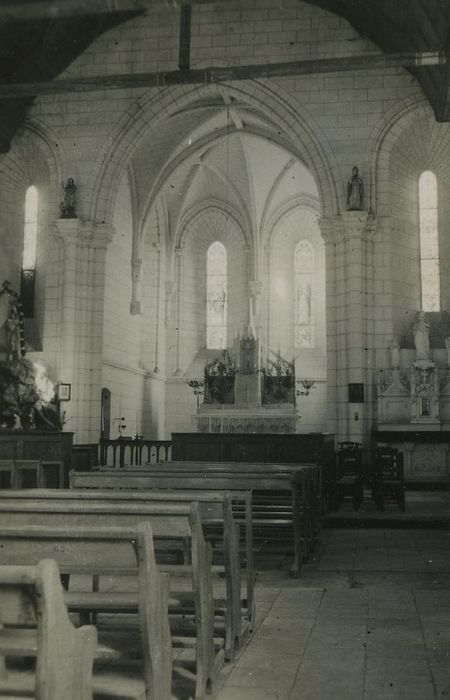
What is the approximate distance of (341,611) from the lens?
4.96m

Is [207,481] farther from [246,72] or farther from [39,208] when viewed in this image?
[39,208]

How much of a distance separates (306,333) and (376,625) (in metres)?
19.8

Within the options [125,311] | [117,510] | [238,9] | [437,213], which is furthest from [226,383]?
[117,510]

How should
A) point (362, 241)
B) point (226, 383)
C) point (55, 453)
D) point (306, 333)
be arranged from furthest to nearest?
point (306, 333) < point (226, 383) < point (362, 241) < point (55, 453)

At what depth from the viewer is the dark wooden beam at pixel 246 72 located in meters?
11.1

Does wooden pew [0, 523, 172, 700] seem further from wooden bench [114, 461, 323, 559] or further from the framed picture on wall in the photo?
the framed picture on wall

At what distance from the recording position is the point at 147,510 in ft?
11.1

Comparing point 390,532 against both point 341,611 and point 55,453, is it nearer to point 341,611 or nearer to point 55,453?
point 341,611

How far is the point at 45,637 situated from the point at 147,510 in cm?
142

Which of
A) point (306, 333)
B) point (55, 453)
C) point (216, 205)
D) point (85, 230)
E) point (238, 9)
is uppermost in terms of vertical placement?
point (238, 9)

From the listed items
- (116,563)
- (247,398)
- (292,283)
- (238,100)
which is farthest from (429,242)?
(116,563)

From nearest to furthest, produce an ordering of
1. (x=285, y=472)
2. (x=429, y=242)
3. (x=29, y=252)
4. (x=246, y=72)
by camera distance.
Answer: (x=285, y=472) < (x=246, y=72) < (x=429, y=242) < (x=29, y=252)

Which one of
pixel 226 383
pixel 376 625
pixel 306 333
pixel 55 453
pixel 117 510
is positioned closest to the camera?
pixel 117 510

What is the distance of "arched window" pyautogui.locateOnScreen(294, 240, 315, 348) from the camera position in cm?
2409
